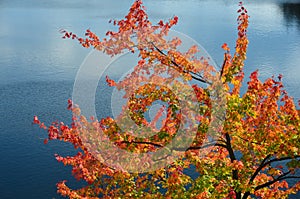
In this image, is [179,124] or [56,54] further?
[56,54]

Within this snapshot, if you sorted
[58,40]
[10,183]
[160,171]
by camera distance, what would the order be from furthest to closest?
1. [58,40]
2. [10,183]
3. [160,171]

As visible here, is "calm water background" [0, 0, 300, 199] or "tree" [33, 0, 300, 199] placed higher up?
"calm water background" [0, 0, 300, 199]

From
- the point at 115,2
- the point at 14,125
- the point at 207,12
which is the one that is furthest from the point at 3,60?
the point at 115,2

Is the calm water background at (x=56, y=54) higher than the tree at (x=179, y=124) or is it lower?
higher

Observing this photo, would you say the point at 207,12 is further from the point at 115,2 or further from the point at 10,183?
the point at 10,183

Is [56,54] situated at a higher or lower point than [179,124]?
higher

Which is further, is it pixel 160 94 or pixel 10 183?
pixel 10 183

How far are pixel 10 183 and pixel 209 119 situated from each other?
30.6 m

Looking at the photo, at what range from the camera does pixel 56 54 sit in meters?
76.9

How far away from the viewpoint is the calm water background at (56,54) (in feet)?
139

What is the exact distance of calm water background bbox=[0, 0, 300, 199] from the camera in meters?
42.5

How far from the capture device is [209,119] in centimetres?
1523

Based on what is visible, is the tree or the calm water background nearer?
the tree

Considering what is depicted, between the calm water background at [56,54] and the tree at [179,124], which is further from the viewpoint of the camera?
the calm water background at [56,54]
